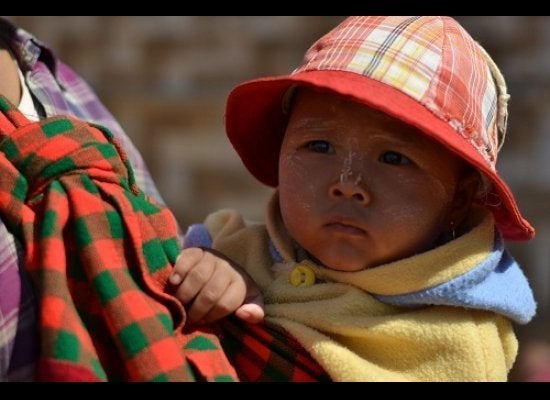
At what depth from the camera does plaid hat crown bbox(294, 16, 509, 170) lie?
1267mm

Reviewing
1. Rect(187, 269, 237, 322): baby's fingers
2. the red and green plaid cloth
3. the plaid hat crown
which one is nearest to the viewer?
the red and green plaid cloth

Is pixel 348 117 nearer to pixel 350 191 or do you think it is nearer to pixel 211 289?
pixel 350 191

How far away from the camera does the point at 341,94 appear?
4.00 ft

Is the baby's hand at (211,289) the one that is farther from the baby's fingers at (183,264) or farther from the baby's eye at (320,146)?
the baby's eye at (320,146)

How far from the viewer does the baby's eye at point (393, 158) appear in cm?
125

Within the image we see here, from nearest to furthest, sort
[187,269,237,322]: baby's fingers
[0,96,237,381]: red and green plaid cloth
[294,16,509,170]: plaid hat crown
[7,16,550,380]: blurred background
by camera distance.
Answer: [0,96,237,381]: red and green plaid cloth → [187,269,237,322]: baby's fingers → [294,16,509,170]: plaid hat crown → [7,16,550,380]: blurred background

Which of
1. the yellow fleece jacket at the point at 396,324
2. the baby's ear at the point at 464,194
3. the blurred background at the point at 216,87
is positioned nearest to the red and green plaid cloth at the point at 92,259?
the yellow fleece jacket at the point at 396,324

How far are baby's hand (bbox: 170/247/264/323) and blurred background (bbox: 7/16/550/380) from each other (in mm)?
1891

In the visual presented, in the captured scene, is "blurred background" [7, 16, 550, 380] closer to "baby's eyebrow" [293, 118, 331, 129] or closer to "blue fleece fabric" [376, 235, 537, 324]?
"blue fleece fabric" [376, 235, 537, 324]

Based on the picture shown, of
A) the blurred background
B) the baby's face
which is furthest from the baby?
the blurred background

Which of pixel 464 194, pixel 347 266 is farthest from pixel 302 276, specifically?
pixel 464 194

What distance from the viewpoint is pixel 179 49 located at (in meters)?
3.19

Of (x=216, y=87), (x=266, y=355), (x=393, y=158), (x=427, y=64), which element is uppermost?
(x=427, y=64)

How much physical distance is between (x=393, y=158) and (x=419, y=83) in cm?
11
